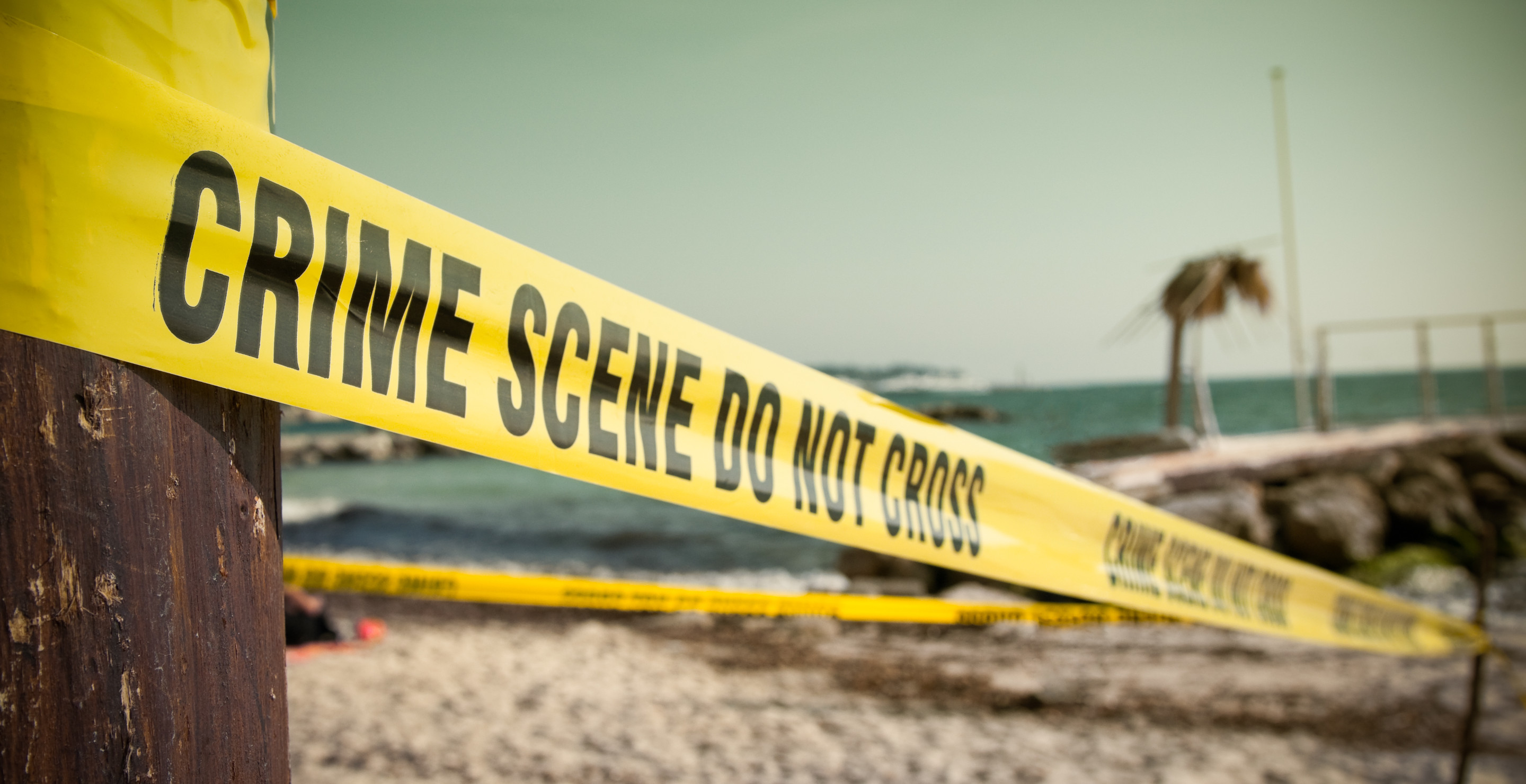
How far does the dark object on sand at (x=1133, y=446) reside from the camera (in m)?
10.2

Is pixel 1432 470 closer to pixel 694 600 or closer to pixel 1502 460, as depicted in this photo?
pixel 1502 460

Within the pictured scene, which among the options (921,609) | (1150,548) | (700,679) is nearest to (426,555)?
(700,679)

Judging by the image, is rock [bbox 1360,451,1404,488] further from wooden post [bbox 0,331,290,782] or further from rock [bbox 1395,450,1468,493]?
wooden post [bbox 0,331,290,782]

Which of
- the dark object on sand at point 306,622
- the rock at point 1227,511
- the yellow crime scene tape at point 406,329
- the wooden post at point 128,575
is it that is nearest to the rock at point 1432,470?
the rock at point 1227,511

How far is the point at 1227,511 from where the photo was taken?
7.48 metres

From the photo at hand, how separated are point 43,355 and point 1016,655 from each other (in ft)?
20.8

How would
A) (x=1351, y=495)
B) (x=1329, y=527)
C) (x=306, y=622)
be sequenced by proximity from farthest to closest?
1. (x=1351, y=495)
2. (x=1329, y=527)
3. (x=306, y=622)

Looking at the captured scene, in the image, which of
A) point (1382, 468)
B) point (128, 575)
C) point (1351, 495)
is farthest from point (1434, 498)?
point (128, 575)

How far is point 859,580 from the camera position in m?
8.56

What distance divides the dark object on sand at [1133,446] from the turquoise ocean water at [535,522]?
686 millimetres

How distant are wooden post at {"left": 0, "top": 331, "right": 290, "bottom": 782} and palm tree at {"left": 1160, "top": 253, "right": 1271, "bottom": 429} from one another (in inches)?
508

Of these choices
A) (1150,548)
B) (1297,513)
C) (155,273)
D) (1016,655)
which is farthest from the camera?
(1297,513)

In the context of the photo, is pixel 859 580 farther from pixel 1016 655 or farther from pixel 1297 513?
pixel 1297 513

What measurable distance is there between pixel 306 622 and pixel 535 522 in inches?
433
